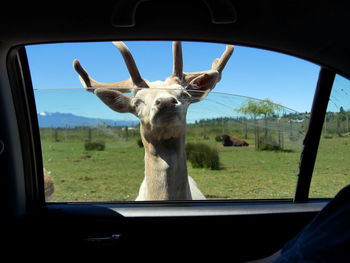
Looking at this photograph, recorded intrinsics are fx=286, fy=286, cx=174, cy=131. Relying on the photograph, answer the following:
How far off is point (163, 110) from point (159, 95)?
15 cm

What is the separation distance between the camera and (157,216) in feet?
7.22

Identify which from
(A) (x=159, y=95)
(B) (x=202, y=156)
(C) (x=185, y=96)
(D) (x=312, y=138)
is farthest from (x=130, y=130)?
(D) (x=312, y=138)

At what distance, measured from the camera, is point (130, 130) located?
9.25 ft

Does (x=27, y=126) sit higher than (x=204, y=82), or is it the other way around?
(x=204, y=82)

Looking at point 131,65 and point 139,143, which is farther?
point 139,143

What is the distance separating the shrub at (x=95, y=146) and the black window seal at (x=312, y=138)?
182 centimetres

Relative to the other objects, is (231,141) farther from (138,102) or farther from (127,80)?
(127,80)

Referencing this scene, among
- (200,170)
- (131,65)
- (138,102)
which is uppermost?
(131,65)
